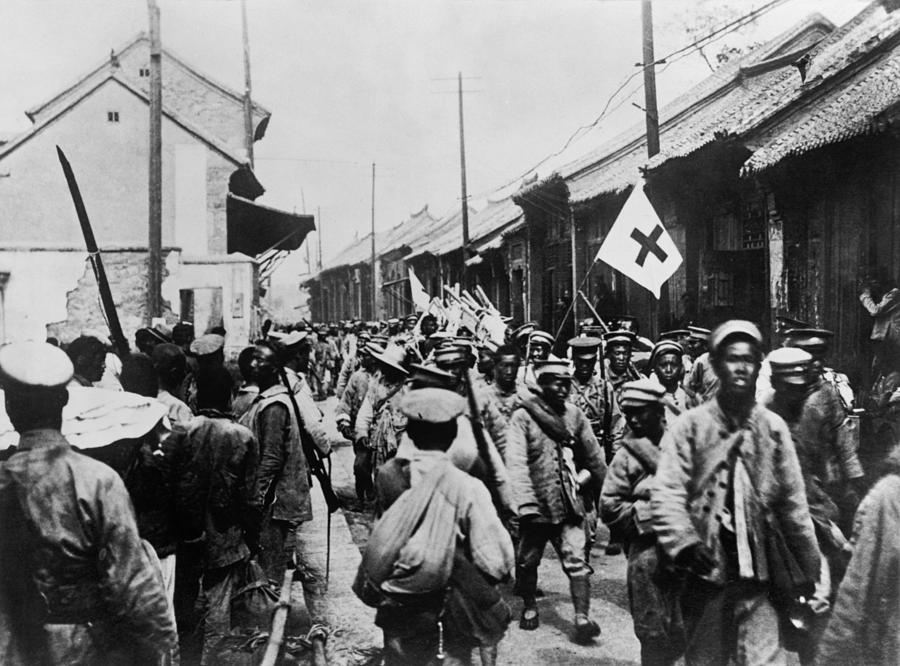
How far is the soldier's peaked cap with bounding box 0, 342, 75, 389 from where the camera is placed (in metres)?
2.59

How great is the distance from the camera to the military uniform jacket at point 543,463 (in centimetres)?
544

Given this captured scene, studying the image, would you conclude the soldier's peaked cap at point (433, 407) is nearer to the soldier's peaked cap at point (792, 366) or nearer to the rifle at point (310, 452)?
the rifle at point (310, 452)

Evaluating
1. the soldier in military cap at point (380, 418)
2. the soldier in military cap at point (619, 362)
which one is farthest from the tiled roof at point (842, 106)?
the soldier in military cap at point (380, 418)

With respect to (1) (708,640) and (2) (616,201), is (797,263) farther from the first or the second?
(1) (708,640)

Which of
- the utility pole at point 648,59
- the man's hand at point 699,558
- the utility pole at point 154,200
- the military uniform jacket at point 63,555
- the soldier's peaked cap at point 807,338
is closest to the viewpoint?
the military uniform jacket at point 63,555

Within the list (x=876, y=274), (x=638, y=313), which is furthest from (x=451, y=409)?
(x=638, y=313)

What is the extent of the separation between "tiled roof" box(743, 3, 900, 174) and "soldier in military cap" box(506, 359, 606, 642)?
174 inches

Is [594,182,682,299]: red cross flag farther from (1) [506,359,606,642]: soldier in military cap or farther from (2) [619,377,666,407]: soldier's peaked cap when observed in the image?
(2) [619,377,666,407]: soldier's peaked cap

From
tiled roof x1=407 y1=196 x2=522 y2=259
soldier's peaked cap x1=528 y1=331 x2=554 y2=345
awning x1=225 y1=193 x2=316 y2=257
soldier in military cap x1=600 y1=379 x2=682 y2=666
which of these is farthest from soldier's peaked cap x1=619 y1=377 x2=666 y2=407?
tiled roof x1=407 y1=196 x2=522 y2=259

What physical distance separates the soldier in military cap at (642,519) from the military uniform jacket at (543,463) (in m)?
0.79

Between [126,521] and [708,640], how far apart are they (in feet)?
8.19

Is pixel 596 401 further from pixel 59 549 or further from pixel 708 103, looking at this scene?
pixel 708 103

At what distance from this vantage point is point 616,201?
625 inches

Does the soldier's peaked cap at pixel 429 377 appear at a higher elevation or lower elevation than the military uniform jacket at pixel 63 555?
higher
